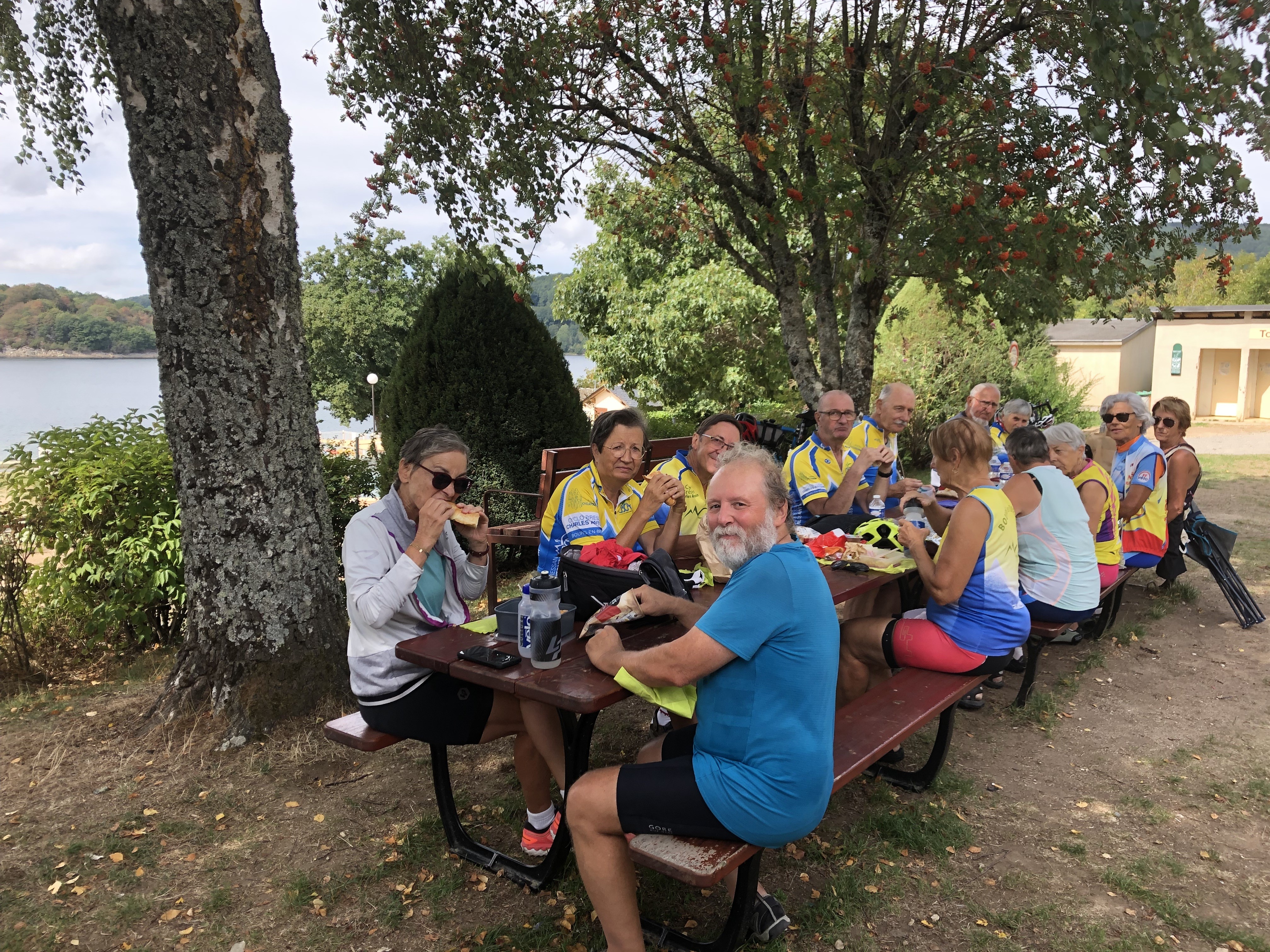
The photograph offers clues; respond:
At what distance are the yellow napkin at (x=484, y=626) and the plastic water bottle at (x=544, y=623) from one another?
41 centimetres

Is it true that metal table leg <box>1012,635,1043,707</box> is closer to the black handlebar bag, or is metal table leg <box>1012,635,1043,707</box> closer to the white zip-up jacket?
the black handlebar bag

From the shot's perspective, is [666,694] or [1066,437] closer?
[666,694]

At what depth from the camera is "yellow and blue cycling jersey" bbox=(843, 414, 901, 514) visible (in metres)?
5.68

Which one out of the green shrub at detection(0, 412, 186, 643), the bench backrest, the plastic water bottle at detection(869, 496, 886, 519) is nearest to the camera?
the green shrub at detection(0, 412, 186, 643)

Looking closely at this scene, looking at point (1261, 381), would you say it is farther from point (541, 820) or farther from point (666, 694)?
point (666, 694)

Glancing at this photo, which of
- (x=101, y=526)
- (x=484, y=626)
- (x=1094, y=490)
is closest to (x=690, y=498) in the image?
(x=484, y=626)

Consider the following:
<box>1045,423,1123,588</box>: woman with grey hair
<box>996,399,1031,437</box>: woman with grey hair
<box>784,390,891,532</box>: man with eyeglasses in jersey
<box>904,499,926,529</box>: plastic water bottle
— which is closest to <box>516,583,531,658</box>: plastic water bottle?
<box>904,499,926,529</box>: plastic water bottle

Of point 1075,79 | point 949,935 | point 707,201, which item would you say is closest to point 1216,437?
point 707,201

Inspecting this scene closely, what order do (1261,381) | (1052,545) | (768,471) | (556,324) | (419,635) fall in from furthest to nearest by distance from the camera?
(1261,381) → (556,324) → (1052,545) → (419,635) → (768,471)

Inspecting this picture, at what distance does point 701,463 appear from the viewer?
173 inches

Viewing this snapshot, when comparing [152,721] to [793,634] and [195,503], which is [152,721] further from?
[793,634]

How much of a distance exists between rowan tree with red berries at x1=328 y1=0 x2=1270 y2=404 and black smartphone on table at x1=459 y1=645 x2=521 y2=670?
4.24m

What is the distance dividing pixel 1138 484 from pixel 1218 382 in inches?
1228

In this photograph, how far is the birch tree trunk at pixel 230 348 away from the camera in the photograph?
3744mm
